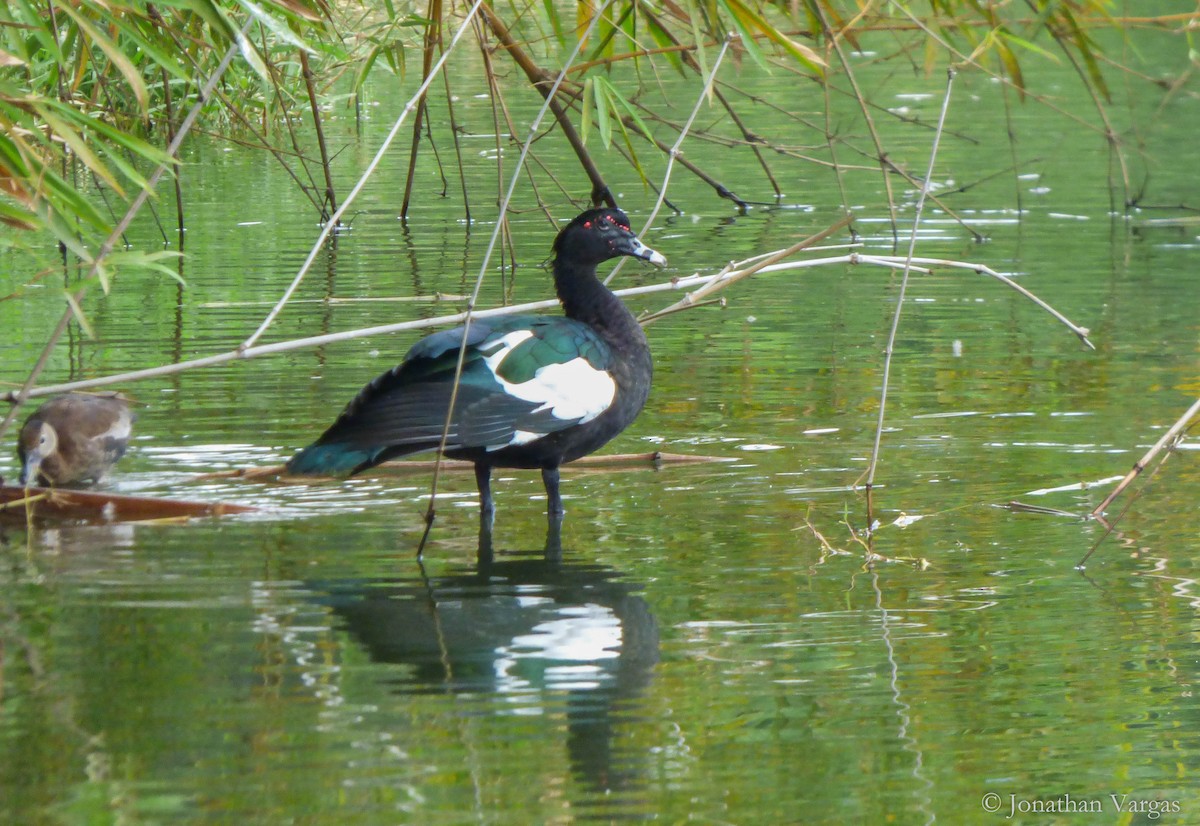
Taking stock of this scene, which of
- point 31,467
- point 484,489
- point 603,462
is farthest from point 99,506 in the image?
point 603,462

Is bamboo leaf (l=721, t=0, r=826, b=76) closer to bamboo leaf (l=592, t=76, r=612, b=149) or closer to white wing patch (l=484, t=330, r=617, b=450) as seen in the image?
bamboo leaf (l=592, t=76, r=612, b=149)

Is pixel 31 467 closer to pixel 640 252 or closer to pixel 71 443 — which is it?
pixel 71 443

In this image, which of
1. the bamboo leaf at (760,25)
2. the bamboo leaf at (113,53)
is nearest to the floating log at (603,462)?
the bamboo leaf at (760,25)

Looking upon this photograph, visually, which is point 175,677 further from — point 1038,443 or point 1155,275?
point 1155,275

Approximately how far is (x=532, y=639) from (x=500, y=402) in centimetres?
113

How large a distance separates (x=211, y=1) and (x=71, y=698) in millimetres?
1770

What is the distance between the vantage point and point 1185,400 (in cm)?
730

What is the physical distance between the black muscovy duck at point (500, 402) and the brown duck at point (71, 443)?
111 centimetres

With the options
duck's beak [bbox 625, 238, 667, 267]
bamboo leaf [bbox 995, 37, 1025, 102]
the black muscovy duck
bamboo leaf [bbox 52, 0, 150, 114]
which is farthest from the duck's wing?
bamboo leaf [bbox 995, 37, 1025, 102]

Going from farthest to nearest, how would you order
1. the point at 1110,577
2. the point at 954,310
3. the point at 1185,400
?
1. the point at 954,310
2. the point at 1185,400
3. the point at 1110,577

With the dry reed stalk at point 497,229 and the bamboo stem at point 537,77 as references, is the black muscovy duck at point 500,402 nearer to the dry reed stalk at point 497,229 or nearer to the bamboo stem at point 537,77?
the dry reed stalk at point 497,229

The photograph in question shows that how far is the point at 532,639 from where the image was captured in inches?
189

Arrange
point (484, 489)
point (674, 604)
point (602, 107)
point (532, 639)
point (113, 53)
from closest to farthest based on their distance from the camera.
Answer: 1. point (113, 53)
2. point (532, 639)
3. point (674, 604)
4. point (484, 489)
5. point (602, 107)

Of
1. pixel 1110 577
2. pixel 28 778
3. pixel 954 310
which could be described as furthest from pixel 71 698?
pixel 954 310
